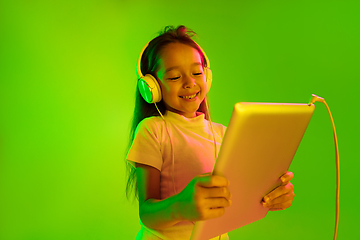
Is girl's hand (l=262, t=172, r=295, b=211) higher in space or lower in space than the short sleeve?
lower

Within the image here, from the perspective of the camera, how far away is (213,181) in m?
0.57

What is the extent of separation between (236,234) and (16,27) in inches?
67.8

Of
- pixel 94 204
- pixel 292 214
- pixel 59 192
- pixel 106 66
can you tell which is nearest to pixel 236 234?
pixel 292 214

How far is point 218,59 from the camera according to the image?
79.4 inches

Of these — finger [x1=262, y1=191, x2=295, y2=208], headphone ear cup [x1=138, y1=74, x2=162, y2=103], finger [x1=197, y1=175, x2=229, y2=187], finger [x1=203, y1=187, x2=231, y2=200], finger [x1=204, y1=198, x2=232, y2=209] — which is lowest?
finger [x1=262, y1=191, x2=295, y2=208]

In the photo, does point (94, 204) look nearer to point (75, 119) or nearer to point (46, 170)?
point (46, 170)

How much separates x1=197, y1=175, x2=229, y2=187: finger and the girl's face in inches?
14.6

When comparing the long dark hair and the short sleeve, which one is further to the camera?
the long dark hair

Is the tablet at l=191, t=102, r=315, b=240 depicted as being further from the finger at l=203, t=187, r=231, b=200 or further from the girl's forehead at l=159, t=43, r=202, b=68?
the girl's forehead at l=159, t=43, r=202, b=68

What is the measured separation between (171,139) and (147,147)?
0.09 m

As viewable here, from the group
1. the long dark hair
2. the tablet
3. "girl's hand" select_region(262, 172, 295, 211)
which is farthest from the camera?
the long dark hair

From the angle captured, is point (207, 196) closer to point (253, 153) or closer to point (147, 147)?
point (253, 153)

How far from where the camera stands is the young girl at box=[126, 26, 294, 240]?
0.77m

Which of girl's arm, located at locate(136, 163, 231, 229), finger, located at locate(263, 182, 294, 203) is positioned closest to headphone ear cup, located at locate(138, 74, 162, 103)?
girl's arm, located at locate(136, 163, 231, 229)
